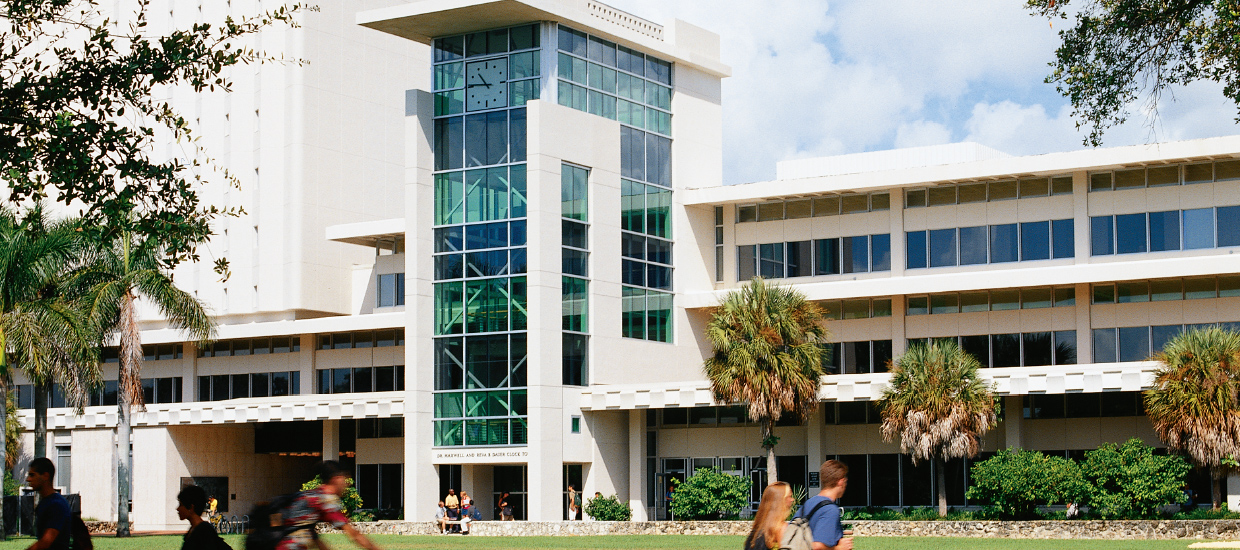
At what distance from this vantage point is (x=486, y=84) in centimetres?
5041

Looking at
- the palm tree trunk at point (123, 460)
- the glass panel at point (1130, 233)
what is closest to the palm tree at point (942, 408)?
the glass panel at point (1130, 233)

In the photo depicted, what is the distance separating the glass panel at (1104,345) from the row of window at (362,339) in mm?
26253

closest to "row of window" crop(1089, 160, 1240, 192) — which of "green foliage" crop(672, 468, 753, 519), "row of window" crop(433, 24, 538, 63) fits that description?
"green foliage" crop(672, 468, 753, 519)

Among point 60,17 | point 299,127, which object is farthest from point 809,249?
point 60,17

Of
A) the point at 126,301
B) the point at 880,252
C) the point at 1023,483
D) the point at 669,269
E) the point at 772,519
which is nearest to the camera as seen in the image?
the point at 772,519

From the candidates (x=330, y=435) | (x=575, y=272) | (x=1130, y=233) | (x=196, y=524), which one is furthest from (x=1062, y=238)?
(x=196, y=524)

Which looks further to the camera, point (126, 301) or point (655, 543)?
point (126, 301)

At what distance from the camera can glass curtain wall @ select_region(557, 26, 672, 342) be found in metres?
50.8

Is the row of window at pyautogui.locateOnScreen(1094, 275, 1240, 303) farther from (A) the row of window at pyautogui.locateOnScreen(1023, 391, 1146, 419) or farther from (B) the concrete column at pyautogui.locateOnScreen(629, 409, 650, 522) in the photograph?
(B) the concrete column at pyautogui.locateOnScreen(629, 409, 650, 522)

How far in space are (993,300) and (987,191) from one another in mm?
3664

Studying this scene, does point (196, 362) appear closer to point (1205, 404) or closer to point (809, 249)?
point (809, 249)

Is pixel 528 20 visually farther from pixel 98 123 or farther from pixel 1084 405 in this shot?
pixel 98 123

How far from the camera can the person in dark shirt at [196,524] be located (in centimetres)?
1227

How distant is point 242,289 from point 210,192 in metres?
→ 4.78
